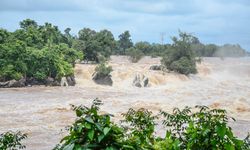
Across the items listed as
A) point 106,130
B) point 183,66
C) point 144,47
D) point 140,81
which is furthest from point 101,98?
point 144,47

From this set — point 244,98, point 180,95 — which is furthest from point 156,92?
point 244,98

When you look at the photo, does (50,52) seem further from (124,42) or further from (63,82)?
(124,42)

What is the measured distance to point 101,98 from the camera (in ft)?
97.6

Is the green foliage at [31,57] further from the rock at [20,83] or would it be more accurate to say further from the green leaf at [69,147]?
the green leaf at [69,147]

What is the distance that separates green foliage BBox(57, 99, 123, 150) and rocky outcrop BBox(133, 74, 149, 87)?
117 ft

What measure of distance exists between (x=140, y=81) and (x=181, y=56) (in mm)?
8621

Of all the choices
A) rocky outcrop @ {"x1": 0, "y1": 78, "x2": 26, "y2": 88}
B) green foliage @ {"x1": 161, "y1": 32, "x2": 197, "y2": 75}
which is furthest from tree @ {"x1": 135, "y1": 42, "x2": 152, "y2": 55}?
rocky outcrop @ {"x1": 0, "y1": 78, "x2": 26, "y2": 88}

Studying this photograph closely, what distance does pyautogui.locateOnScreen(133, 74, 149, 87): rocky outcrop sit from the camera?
126ft

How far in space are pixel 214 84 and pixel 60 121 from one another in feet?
76.5

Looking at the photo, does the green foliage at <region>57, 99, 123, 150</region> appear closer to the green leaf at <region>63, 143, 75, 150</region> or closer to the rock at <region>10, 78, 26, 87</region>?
the green leaf at <region>63, 143, 75, 150</region>

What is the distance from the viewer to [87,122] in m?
2.61

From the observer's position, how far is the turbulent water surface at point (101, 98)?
20.3 m

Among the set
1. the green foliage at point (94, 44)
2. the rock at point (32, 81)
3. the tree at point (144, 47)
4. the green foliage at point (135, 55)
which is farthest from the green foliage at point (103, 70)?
the tree at point (144, 47)

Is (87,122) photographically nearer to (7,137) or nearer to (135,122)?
(135,122)
